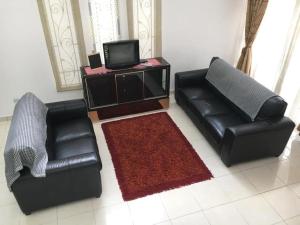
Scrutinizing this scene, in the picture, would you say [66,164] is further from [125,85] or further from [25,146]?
[125,85]

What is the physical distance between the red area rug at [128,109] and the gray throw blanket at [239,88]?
0.95 m

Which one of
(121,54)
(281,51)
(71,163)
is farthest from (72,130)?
(281,51)

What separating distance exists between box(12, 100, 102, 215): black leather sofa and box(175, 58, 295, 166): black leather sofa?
1415 millimetres

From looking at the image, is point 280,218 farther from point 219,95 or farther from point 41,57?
point 41,57

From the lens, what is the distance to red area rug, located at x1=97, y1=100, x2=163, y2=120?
11.9 ft

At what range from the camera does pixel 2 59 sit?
3266 mm

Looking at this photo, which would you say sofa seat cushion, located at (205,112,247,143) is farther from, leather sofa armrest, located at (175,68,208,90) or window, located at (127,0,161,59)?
window, located at (127,0,161,59)

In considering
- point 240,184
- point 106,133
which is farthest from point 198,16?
point 240,184

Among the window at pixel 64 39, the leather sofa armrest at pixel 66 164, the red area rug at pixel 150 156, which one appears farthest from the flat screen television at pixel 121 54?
the leather sofa armrest at pixel 66 164

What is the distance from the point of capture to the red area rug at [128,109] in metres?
3.62

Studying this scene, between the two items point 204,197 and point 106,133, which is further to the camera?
point 106,133

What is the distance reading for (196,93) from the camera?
3617 mm

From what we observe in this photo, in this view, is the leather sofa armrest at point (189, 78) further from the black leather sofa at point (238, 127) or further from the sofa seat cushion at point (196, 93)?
the black leather sofa at point (238, 127)

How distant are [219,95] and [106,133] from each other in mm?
1711
